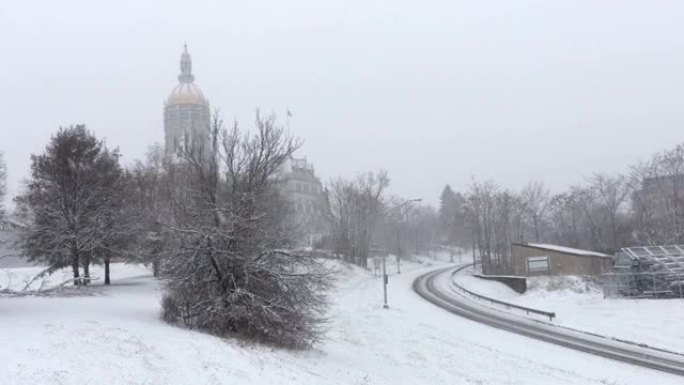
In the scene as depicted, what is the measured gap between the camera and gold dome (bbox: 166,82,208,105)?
139 m

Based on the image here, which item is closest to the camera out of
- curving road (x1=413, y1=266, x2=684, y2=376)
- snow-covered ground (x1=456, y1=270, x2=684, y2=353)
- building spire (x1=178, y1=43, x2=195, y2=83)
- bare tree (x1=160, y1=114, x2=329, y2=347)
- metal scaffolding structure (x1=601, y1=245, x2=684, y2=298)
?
bare tree (x1=160, y1=114, x2=329, y2=347)

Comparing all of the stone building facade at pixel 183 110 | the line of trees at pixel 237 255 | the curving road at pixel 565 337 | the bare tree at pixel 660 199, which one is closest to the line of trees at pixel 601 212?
the bare tree at pixel 660 199

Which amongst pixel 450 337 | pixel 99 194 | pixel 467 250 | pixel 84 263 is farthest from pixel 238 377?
pixel 467 250

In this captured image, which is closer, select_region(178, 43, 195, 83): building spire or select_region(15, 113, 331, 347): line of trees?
select_region(15, 113, 331, 347): line of trees

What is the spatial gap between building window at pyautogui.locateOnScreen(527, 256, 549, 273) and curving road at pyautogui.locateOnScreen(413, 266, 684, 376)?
10.8 m

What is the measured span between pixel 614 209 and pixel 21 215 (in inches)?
2762

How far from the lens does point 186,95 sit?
139875 mm

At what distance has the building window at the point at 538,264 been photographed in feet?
182

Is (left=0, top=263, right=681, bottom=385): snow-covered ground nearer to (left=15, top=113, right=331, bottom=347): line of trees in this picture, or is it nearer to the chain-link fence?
(left=15, top=113, right=331, bottom=347): line of trees

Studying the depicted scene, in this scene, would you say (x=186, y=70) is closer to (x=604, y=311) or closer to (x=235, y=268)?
(x=604, y=311)

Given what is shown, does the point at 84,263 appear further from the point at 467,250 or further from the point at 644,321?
the point at 467,250

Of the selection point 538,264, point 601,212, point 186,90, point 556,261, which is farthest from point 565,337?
point 186,90

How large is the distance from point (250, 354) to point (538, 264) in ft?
150

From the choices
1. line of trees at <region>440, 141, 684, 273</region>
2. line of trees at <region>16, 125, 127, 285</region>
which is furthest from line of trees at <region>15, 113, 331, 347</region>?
line of trees at <region>440, 141, 684, 273</region>
